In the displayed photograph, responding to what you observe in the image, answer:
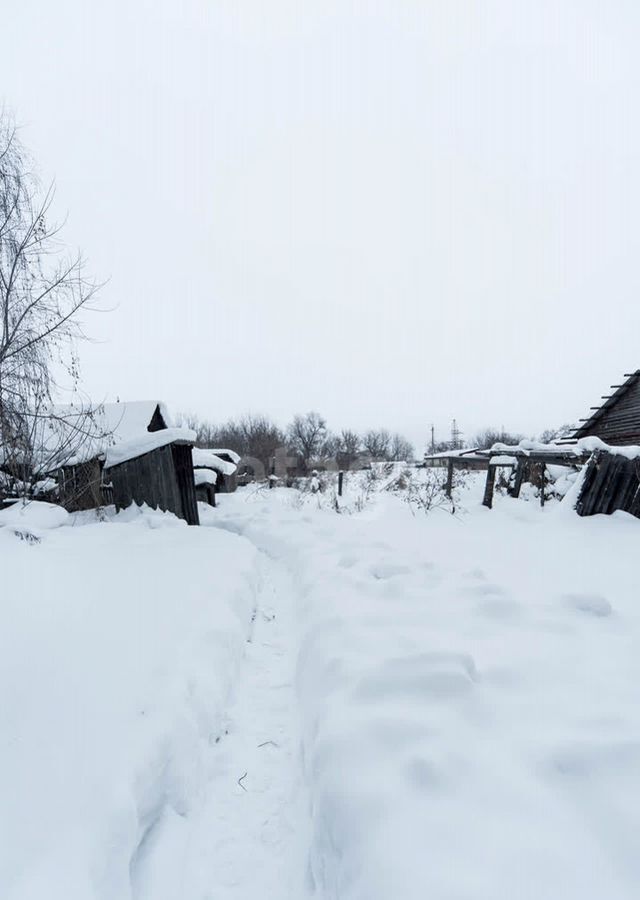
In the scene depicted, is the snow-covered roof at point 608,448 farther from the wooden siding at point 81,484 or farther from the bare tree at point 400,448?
the bare tree at point 400,448

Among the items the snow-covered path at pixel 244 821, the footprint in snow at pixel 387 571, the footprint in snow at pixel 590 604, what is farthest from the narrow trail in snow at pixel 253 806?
the footprint in snow at pixel 590 604

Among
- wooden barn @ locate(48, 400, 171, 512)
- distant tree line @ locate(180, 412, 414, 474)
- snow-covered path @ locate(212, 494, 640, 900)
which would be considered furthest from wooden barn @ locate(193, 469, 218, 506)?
distant tree line @ locate(180, 412, 414, 474)

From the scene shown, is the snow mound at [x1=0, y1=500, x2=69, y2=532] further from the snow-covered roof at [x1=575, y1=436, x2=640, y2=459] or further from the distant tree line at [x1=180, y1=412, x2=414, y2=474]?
the distant tree line at [x1=180, y1=412, x2=414, y2=474]

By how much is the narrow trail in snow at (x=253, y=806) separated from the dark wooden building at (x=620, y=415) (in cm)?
1558

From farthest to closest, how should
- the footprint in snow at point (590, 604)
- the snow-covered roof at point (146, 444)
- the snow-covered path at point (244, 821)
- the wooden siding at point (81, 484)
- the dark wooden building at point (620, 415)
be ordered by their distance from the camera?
the dark wooden building at point (620, 415) < the wooden siding at point (81, 484) < the snow-covered roof at point (146, 444) < the footprint in snow at point (590, 604) < the snow-covered path at point (244, 821)

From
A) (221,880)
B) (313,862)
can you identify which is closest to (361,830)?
(313,862)

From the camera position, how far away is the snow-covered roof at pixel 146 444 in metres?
8.53

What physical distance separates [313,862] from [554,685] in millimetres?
1538

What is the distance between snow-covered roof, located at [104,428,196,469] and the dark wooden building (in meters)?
14.0

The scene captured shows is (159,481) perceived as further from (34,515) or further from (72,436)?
(34,515)

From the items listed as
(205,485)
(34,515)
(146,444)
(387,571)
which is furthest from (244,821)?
(205,485)

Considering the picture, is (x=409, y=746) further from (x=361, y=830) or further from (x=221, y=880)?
(x=221, y=880)

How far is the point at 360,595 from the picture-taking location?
13.4ft

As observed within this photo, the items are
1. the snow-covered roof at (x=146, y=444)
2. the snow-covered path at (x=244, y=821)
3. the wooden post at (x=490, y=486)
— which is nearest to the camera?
the snow-covered path at (x=244, y=821)
